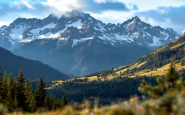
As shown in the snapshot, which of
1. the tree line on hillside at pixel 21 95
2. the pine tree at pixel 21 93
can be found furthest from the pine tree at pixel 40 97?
the pine tree at pixel 21 93

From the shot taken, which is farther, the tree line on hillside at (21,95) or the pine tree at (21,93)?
the pine tree at (21,93)

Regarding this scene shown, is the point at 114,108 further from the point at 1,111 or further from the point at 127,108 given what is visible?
the point at 1,111

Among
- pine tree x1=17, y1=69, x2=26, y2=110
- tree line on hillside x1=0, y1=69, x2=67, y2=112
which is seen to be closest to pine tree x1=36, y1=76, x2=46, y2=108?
tree line on hillside x1=0, y1=69, x2=67, y2=112

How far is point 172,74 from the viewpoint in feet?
106

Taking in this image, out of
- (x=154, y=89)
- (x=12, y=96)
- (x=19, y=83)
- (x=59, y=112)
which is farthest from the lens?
(x=19, y=83)

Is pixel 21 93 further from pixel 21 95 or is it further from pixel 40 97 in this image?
pixel 40 97

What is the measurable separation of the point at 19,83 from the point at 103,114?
241 ft

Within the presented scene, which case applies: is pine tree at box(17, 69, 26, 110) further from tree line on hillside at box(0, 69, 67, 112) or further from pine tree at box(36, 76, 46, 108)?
pine tree at box(36, 76, 46, 108)

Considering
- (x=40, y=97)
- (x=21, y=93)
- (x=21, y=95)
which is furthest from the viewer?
(x=40, y=97)

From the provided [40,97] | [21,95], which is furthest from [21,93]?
[40,97]

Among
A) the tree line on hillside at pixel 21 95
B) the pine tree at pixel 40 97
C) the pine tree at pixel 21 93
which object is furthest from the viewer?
the pine tree at pixel 40 97

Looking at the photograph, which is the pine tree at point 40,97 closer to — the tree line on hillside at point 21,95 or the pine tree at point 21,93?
the tree line on hillside at point 21,95

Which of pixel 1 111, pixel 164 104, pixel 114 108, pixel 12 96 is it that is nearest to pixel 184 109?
pixel 164 104

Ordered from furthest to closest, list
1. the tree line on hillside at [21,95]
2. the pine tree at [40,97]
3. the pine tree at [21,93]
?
the pine tree at [40,97] < the pine tree at [21,93] < the tree line on hillside at [21,95]
